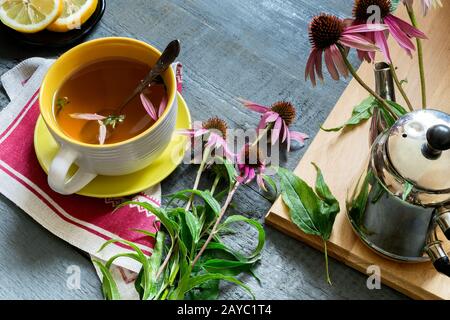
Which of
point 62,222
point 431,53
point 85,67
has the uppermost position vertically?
point 431,53

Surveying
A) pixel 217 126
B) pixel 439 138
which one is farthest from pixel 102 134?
pixel 439 138

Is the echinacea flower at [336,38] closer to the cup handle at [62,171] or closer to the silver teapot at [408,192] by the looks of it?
the silver teapot at [408,192]

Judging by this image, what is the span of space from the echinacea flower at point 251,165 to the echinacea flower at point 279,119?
24mm

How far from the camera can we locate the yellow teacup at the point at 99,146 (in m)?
0.60

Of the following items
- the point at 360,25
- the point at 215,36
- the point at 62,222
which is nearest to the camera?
the point at 360,25

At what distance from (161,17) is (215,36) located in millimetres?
78

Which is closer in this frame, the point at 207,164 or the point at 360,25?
the point at 360,25

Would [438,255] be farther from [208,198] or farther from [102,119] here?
[102,119]

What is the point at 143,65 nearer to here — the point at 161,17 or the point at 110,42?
the point at 110,42

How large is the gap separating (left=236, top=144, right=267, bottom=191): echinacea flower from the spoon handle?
123 millimetres

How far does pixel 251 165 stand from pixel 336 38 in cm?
19

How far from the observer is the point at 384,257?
2.03ft

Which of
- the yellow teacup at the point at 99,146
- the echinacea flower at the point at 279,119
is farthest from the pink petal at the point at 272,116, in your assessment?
the yellow teacup at the point at 99,146
